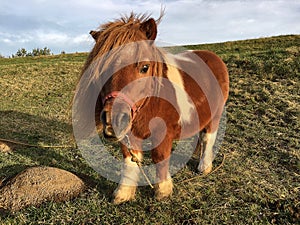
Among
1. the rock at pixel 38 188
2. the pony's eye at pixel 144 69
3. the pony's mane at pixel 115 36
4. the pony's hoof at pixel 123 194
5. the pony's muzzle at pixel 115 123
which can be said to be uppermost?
the pony's mane at pixel 115 36

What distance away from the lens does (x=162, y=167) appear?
327 centimetres

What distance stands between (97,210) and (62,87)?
9360 mm

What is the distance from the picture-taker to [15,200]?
3227 mm

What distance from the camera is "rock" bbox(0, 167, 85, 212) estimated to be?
10.6ft

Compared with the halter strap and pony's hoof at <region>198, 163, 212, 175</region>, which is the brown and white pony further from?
pony's hoof at <region>198, 163, 212, 175</region>

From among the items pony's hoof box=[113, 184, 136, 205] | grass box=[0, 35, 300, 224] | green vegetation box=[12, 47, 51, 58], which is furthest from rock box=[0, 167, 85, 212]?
Result: green vegetation box=[12, 47, 51, 58]

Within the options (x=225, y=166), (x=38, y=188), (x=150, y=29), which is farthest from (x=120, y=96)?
(x=225, y=166)

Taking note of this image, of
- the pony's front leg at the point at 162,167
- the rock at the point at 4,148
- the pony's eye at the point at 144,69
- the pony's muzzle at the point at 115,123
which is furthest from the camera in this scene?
the rock at the point at 4,148

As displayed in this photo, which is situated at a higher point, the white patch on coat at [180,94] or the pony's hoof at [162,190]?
the white patch on coat at [180,94]

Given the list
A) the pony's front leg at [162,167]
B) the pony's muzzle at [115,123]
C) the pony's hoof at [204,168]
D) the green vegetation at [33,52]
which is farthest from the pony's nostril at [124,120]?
the green vegetation at [33,52]

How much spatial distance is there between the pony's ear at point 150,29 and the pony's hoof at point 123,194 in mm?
1775

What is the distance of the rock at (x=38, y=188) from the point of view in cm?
322

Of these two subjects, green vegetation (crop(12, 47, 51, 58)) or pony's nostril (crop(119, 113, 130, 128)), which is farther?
green vegetation (crop(12, 47, 51, 58))

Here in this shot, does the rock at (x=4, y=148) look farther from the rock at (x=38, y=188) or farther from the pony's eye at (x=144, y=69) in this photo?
the pony's eye at (x=144, y=69)
